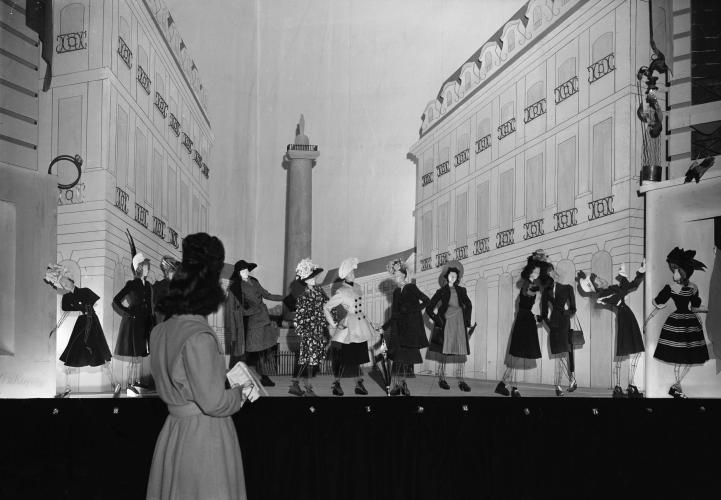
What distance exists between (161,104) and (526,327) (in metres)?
3.56

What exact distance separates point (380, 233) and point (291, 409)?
2.15 metres

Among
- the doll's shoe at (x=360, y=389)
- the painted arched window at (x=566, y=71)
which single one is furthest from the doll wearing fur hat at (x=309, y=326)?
the painted arched window at (x=566, y=71)

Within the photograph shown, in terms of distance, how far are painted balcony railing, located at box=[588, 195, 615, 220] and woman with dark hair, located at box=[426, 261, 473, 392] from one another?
1.37 metres

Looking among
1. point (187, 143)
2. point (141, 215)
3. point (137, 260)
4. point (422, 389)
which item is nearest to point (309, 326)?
point (422, 389)

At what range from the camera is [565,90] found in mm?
6531

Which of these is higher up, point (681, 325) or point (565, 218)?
point (565, 218)

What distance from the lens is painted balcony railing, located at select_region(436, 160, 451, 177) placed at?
6652 mm

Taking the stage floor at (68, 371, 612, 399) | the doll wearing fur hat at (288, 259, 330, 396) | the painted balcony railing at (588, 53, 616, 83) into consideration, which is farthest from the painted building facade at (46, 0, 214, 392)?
the painted balcony railing at (588, 53, 616, 83)

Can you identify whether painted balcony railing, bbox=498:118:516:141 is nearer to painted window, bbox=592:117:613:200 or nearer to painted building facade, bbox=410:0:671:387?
painted building facade, bbox=410:0:671:387

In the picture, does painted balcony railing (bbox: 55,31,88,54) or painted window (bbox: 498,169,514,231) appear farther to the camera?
painted window (bbox: 498,169,514,231)

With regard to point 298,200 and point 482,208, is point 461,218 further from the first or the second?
point 298,200

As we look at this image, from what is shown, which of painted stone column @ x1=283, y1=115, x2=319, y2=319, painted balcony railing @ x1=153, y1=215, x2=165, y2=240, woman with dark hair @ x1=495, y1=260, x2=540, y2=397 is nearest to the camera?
painted balcony railing @ x1=153, y1=215, x2=165, y2=240

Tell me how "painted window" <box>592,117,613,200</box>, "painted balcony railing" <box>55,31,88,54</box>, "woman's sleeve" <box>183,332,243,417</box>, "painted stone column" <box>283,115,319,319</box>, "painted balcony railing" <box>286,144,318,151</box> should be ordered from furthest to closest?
"painted window" <box>592,117,613,200</box>, "painted balcony railing" <box>286,144,318,151</box>, "painted stone column" <box>283,115,319,319</box>, "painted balcony railing" <box>55,31,88,54</box>, "woman's sleeve" <box>183,332,243,417</box>

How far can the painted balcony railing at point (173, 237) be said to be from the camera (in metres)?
5.99
